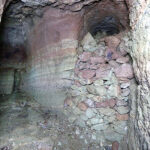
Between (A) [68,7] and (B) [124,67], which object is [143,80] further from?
(A) [68,7]

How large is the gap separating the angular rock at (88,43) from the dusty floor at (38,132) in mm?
1232

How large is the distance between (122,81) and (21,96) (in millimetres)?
2131

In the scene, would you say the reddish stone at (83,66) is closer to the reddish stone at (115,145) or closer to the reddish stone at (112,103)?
the reddish stone at (112,103)

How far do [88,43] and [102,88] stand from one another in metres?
0.80

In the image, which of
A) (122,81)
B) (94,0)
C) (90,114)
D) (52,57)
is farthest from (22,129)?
(94,0)

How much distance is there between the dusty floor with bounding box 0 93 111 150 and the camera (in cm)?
185

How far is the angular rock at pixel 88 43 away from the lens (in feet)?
7.93

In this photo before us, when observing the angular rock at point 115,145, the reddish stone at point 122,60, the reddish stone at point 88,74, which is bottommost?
the angular rock at point 115,145

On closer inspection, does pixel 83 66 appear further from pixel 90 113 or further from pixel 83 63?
pixel 90 113

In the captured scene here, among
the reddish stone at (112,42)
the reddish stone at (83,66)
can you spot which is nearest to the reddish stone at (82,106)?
the reddish stone at (83,66)

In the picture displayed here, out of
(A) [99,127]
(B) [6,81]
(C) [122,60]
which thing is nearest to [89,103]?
(A) [99,127]

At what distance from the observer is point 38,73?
2.78m

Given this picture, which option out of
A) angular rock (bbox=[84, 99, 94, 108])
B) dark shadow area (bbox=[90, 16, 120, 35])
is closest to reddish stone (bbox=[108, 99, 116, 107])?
angular rock (bbox=[84, 99, 94, 108])

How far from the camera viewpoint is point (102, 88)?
219 centimetres
